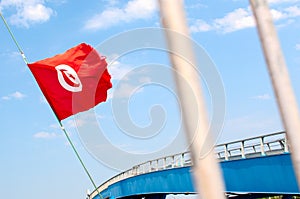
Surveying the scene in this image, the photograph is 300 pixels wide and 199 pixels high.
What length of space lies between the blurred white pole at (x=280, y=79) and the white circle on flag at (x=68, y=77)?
858 cm

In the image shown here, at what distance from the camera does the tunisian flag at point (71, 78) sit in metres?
11.9

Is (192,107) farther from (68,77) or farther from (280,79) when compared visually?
(68,77)

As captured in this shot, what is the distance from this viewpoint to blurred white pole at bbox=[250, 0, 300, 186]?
11.8 feet

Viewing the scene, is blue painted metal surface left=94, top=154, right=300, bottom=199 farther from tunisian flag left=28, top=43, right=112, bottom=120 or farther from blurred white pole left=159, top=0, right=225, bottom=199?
blurred white pole left=159, top=0, right=225, bottom=199

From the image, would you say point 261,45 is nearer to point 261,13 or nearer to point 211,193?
point 261,13

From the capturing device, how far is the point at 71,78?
39.7 ft

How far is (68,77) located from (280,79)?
8.99 metres

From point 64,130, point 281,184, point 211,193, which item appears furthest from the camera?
point 281,184

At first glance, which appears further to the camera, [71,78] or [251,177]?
[251,177]

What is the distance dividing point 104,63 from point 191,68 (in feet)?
27.5

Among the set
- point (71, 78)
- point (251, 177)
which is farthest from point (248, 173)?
point (71, 78)

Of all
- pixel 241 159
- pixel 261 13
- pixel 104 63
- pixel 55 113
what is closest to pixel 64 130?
pixel 55 113

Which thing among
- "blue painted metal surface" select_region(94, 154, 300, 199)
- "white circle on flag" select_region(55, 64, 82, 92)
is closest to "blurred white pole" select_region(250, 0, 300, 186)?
"white circle on flag" select_region(55, 64, 82, 92)

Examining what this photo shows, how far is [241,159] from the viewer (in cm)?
1836
